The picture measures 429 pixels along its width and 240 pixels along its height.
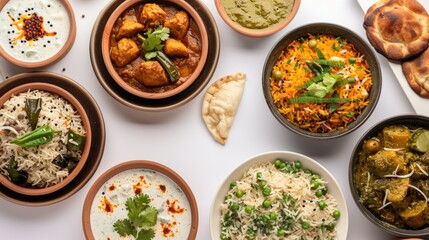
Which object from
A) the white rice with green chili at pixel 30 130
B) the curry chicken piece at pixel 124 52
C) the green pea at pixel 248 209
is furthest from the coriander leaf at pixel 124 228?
the curry chicken piece at pixel 124 52

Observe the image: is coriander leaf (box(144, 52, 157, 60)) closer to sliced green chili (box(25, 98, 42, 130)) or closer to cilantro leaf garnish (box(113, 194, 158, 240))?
sliced green chili (box(25, 98, 42, 130))

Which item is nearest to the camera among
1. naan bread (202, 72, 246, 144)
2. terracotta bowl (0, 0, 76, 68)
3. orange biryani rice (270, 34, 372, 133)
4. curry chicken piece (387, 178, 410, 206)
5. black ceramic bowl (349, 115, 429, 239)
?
curry chicken piece (387, 178, 410, 206)

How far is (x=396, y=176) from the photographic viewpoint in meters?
5.29

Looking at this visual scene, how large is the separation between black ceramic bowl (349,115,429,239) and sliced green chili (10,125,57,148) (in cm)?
251

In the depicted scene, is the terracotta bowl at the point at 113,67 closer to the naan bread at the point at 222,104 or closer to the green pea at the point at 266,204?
the naan bread at the point at 222,104

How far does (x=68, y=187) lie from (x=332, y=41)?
8.52 ft

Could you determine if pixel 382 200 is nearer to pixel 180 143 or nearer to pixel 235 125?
pixel 235 125

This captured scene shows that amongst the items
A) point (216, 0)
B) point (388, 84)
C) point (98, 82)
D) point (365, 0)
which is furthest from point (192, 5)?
point (388, 84)

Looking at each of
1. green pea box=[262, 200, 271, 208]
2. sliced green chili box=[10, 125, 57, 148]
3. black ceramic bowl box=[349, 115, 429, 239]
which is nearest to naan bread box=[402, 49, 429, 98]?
black ceramic bowl box=[349, 115, 429, 239]

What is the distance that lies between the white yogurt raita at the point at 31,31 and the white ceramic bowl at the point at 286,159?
186 cm

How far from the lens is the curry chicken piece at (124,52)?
5469mm

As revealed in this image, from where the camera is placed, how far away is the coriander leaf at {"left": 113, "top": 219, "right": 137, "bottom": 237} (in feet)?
18.0

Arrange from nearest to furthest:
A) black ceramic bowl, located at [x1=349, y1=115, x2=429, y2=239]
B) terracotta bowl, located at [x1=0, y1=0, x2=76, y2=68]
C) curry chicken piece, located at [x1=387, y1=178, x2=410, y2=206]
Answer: curry chicken piece, located at [x1=387, y1=178, x2=410, y2=206]
black ceramic bowl, located at [x1=349, y1=115, x2=429, y2=239]
terracotta bowl, located at [x1=0, y1=0, x2=76, y2=68]

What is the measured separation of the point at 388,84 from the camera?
577cm
